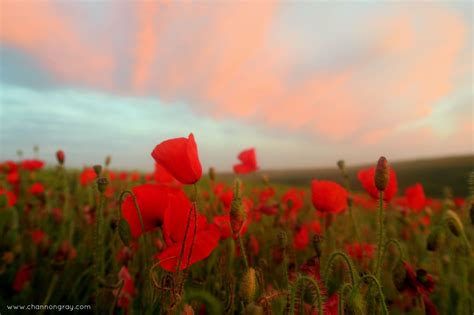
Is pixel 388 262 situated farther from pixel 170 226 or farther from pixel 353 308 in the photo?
pixel 170 226

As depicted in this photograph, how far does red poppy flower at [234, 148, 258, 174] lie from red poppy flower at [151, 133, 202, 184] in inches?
60.4

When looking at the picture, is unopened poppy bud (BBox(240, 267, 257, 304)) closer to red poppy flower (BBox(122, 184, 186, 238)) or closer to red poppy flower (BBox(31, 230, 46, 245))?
red poppy flower (BBox(122, 184, 186, 238))

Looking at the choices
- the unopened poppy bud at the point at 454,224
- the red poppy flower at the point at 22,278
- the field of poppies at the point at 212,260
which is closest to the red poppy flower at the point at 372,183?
the field of poppies at the point at 212,260

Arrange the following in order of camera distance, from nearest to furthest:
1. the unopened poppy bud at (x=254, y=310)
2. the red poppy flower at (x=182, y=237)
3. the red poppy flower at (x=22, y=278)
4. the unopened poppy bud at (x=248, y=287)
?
the unopened poppy bud at (x=254, y=310) → the unopened poppy bud at (x=248, y=287) → the red poppy flower at (x=182, y=237) → the red poppy flower at (x=22, y=278)

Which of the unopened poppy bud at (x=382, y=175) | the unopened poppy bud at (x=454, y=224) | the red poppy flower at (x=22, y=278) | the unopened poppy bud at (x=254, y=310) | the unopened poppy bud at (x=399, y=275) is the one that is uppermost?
the unopened poppy bud at (x=382, y=175)

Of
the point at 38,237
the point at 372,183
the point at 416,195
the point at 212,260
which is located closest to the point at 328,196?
the point at 372,183

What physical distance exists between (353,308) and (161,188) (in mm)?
807

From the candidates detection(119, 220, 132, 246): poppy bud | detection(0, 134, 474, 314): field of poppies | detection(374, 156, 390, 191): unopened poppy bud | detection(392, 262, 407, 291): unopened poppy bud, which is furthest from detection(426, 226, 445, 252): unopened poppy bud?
detection(119, 220, 132, 246): poppy bud

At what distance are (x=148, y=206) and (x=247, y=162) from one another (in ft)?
→ 4.76

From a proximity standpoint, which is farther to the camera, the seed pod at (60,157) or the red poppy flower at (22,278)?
the seed pod at (60,157)

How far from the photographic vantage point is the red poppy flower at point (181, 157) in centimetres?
119

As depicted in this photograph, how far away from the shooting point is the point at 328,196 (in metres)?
1.87

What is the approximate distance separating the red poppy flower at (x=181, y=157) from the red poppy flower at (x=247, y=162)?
153 centimetres

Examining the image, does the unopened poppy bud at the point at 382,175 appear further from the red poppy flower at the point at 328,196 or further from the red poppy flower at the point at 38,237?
the red poppy flower at the point at 38,237
